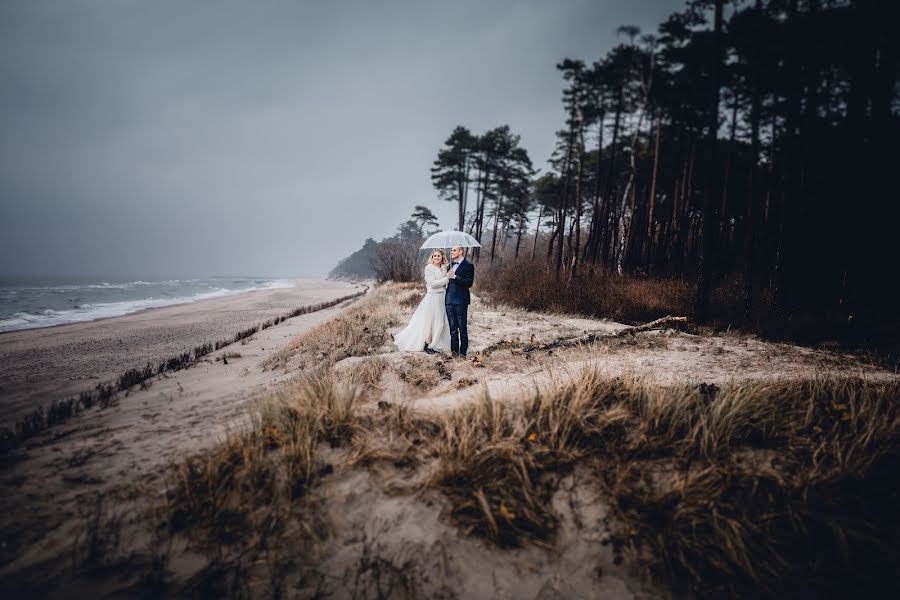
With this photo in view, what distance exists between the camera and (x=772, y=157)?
1322 cm

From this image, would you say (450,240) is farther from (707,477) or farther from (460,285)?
(707,477)

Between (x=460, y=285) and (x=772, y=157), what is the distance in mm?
15849

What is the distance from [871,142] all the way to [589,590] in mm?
11333

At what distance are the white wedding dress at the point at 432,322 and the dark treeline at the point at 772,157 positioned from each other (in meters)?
6.15

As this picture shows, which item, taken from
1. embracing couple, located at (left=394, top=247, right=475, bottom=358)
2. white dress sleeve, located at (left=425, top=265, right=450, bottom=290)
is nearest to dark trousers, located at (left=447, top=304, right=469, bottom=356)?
embracing couple, located at (left=394, top=247, right=475, bottom=358)

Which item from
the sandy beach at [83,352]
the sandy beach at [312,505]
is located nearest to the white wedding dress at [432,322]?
the sandy beach at [312,505]

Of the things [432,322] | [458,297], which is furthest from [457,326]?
[432,322]

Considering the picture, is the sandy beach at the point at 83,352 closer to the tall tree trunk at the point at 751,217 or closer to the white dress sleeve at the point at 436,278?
the white dress sleeve at the point at 436,278

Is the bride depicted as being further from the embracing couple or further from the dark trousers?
the dark trousers

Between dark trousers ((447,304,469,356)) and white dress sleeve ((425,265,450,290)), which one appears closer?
dark trousers ((447,304,469,356))

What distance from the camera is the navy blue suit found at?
18.6ft

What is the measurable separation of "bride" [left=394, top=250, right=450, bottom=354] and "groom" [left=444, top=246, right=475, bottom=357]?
39 centimetres

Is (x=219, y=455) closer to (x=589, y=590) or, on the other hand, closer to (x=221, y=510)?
(x=221, y=510)

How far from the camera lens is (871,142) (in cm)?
723
